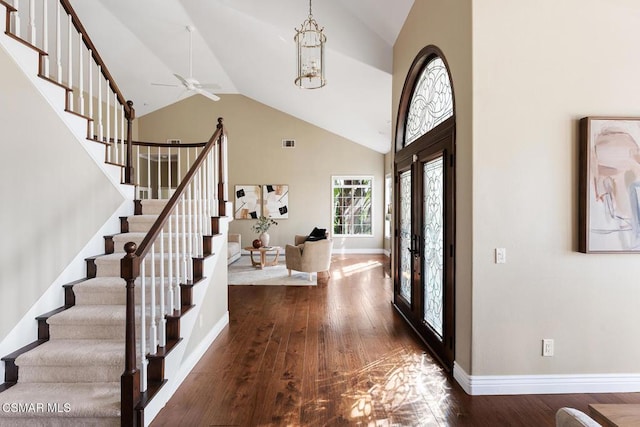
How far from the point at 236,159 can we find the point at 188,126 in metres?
1.67

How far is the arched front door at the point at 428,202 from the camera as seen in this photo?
2.90 meters

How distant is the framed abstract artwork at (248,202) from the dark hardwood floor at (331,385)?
5473mm

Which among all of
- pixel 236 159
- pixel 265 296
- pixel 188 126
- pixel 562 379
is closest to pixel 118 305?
pixel 265 296

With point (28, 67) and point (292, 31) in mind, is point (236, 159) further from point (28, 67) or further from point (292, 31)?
point (28, 67)

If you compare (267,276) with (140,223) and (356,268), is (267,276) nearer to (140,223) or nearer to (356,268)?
(356,268)

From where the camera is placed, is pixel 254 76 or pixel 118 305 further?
pixel 254 76

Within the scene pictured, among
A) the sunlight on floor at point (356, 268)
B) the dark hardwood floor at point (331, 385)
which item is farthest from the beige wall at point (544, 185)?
the sunlight on floor at point (356, 268)

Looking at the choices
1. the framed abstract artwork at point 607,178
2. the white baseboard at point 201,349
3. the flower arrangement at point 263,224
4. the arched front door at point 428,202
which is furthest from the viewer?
the flower arrangement at point 263,224

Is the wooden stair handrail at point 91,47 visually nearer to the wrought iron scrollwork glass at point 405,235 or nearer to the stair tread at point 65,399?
the stair tread at point 65,399

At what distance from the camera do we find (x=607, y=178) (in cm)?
243

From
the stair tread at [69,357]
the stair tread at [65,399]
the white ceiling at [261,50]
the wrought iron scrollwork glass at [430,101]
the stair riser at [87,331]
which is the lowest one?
the stair tread at [65,399]

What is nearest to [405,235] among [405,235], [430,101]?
[405,235]

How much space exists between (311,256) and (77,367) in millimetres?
4177

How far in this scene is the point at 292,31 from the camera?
4.67m
